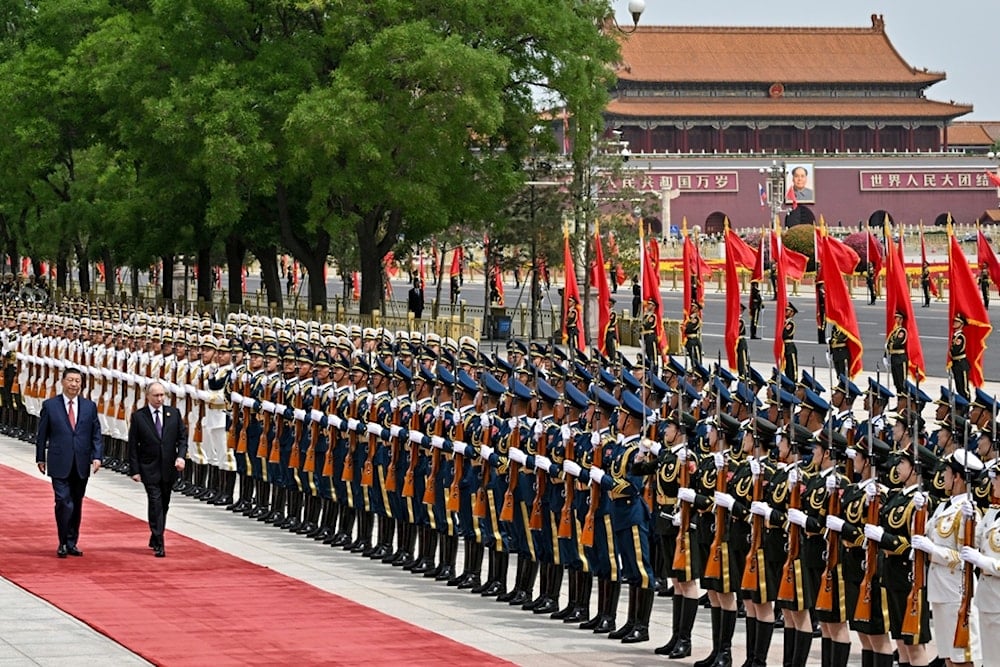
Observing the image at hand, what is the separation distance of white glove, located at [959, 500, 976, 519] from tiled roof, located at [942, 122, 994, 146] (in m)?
95.1

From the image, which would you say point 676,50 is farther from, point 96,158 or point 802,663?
point 802,663

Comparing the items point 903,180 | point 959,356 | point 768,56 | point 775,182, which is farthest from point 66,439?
point 768,56

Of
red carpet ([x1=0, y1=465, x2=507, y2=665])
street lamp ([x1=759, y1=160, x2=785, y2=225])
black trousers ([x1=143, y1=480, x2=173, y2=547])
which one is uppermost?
street lamp ([x1=759, y1=160, x2=785, y2=225])

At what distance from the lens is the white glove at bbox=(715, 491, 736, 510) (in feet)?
34.0

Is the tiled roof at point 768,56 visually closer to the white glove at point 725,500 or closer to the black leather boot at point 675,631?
the black leather boot at point 675,631

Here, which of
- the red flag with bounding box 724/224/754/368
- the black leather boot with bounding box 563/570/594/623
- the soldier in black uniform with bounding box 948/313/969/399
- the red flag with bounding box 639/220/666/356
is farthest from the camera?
the red flag with bounding box 639/220/666/356

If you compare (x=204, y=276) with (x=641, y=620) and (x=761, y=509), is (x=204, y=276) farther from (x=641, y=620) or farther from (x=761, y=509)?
(x=761, y=509)

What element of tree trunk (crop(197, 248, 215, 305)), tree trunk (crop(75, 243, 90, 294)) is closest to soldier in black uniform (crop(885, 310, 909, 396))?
tree trunk (crop(197, 248, 215, 305))

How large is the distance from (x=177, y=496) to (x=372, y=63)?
1337cm

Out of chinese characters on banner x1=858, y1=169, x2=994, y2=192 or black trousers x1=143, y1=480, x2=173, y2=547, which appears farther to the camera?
chinese characters on banner x1=858, y1=169, x2=994, y2=192

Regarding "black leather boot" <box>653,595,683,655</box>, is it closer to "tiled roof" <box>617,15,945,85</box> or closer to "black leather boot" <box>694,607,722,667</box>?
"black leather boot" <box>694,607,722,667</box>

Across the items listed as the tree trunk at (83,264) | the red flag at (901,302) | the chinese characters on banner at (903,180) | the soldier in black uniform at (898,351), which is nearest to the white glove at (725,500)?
the red flag at (901,302)

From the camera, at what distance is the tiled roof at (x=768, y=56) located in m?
87.8

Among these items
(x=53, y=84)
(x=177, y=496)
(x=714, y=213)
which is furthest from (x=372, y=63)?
(x=714, y=213)
